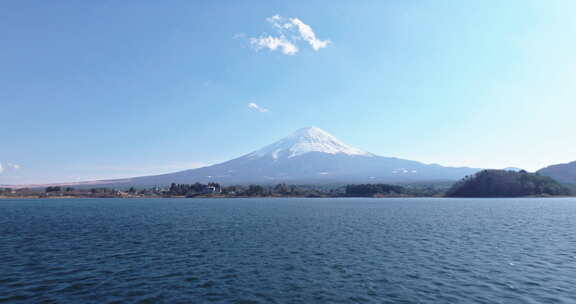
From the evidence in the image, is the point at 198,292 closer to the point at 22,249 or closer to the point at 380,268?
the point at 380,268

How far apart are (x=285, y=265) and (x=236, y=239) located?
16.9 meters

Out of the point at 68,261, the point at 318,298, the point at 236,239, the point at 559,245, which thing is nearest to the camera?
the point at 318,298

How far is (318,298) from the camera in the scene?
72.7ft

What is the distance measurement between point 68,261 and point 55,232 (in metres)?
26.1

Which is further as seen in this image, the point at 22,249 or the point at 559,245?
the point at 559,245

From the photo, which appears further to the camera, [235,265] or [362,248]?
[362,248]

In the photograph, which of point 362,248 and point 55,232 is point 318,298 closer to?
point 362,248

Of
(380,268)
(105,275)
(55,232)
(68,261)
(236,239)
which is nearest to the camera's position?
(105,275)

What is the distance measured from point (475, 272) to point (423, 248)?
36.7 ft

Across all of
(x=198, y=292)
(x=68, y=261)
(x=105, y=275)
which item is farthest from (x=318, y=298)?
(x=68, y=261)

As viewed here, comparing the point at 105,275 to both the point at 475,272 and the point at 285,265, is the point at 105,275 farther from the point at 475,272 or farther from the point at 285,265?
the point at 475,272

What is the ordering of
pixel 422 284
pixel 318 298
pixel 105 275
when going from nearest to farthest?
pixel 318 298 → pixel 422 284 → pixel 105 275

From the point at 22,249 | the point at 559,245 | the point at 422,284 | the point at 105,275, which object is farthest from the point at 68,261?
the point at 559,245

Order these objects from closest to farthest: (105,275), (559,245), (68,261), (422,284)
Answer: (422,284) → (105,275) → (68,261) → (559,245)
